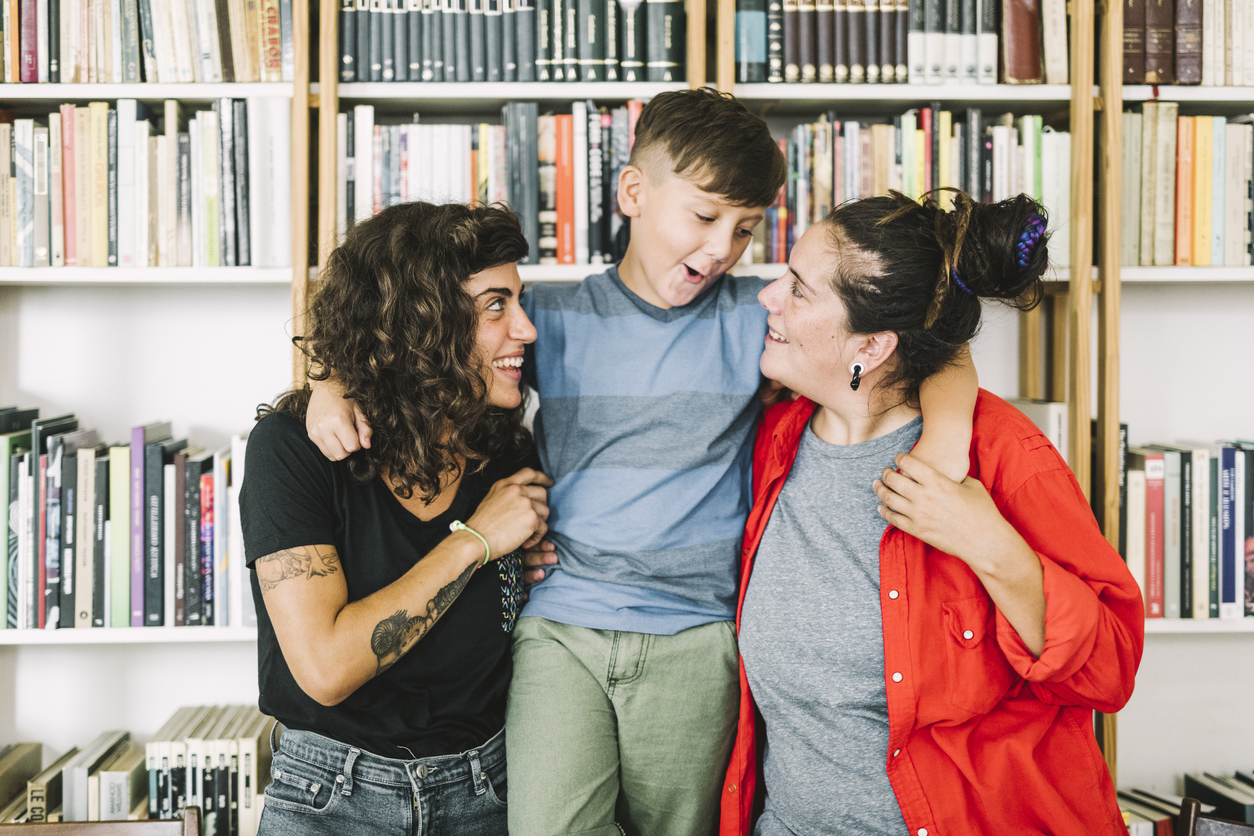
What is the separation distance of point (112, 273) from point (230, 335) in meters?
0.37

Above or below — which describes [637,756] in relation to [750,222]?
below

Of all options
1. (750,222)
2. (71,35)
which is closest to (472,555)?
(750,222)

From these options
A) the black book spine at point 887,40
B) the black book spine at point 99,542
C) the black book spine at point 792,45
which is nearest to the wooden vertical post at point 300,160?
the black book spine at point 99,542

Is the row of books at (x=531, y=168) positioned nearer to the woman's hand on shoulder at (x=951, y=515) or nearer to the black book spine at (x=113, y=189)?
the black book spine at (x=113, y=189)

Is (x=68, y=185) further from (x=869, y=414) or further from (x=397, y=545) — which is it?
(x=869, y=414)

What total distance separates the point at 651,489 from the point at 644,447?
7 centimetres

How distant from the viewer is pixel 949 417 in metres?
1.13

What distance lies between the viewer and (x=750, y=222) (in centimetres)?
134

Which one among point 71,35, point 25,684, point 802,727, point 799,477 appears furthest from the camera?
point 25,684

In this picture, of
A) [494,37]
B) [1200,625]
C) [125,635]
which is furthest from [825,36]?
[125,635]

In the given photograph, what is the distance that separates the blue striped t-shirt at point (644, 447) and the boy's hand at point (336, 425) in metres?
0.34

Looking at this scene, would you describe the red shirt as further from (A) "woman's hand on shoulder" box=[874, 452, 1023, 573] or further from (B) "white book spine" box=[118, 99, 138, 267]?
(B) "white book spine" box=[118, 99, 138, 267]

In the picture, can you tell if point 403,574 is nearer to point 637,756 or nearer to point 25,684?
point 637,756

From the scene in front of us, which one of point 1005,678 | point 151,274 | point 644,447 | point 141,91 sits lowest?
point 1005,678
